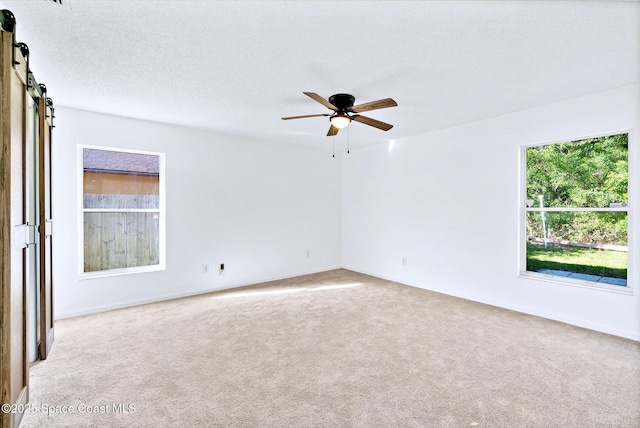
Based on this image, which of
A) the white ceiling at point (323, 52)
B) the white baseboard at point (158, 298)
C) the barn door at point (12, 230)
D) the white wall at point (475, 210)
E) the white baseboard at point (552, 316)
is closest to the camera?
the barn door at point (12, 230)

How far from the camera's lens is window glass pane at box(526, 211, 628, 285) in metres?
3.13

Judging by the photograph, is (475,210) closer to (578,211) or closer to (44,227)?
(578,211)

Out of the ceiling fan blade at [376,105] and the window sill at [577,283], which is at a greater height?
the ceiling fan blade at [376,105]

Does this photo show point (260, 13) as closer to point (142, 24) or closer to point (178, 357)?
point (142, 24)

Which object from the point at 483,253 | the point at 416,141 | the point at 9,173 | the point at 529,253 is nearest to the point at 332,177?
the point at 416,141

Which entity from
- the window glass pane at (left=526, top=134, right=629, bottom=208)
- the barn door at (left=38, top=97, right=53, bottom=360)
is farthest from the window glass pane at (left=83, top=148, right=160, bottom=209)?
the window glass pane at (left=526, top=134, right=629, bottom=208)

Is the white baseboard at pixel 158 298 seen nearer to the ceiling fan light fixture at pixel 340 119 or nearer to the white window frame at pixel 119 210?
the white window frame at pixel 119 210

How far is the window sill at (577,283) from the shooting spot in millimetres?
3023

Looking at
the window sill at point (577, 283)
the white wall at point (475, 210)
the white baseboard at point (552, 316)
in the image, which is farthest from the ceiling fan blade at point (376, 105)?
the white baseboard at point (552, 316)

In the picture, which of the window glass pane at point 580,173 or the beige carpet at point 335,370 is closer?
the beige carpet at point 335,370

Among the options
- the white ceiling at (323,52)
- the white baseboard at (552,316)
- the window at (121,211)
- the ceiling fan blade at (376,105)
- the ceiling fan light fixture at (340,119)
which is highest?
the white ceiling at (323,52)

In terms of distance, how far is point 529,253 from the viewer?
12.3ft

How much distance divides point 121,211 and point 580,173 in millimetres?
5528

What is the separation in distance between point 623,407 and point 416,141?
3.78m
